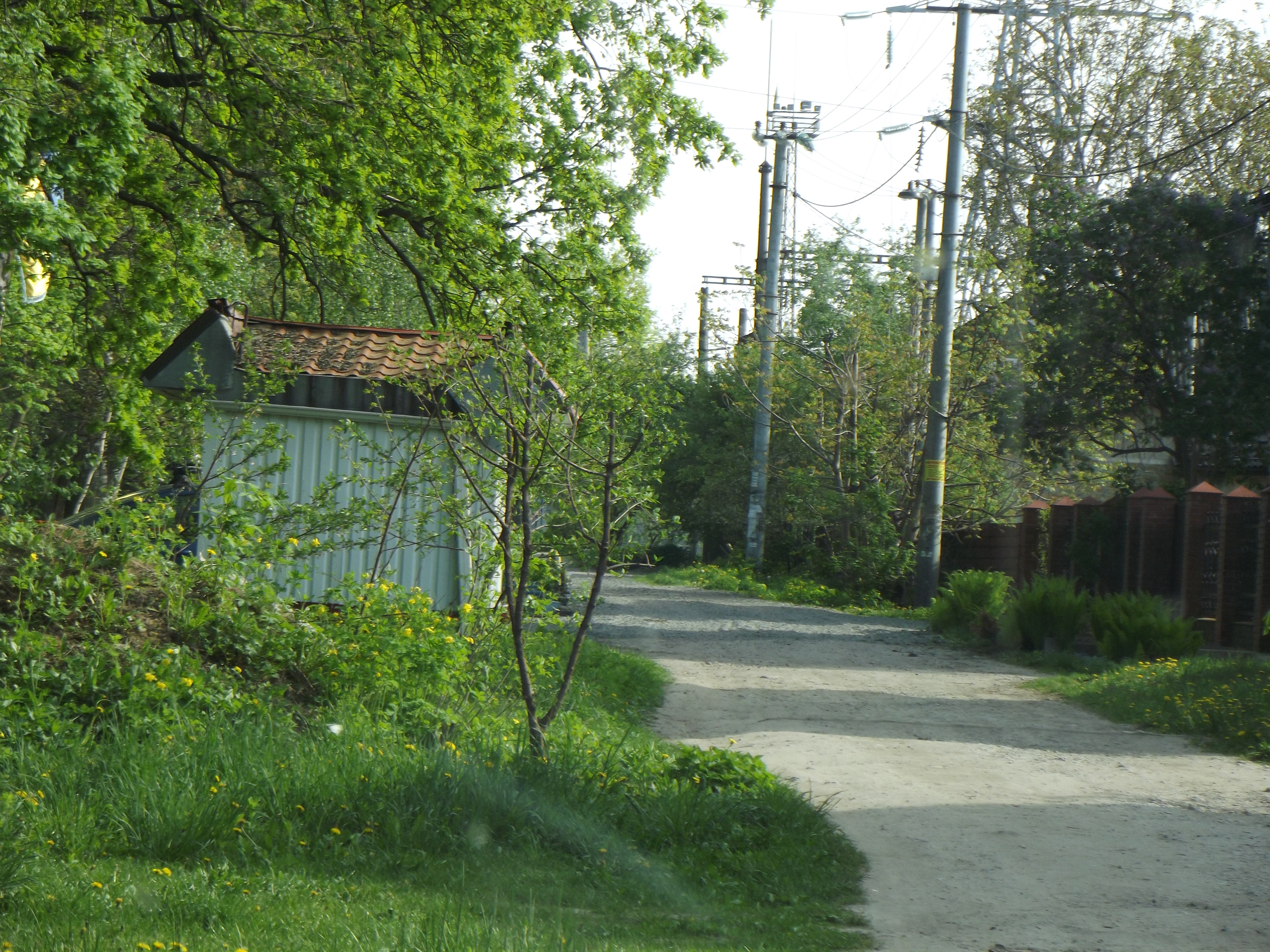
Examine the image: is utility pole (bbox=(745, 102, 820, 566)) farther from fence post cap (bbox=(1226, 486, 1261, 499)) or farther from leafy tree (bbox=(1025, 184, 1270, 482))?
fence post cap (bbox=(1226, 486, 1261, 499))

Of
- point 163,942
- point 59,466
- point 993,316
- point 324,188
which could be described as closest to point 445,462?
point 324,188

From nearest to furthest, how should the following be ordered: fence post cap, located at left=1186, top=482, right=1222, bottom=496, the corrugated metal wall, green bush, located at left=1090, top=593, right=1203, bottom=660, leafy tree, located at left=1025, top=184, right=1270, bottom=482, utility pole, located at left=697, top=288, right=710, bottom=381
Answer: the corrugated metal wall, green bush, located at left=1090, top=593, right=1203, bottom=660, fence post cap, located at left=1186, top=482, right=1222, bottom=496, leafy tree, located at left=1025, top=184, right=1270, bottom=482, utility pole, located at left=697, top=288, right=710, bottom=381

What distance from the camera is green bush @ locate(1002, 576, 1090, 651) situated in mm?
15344

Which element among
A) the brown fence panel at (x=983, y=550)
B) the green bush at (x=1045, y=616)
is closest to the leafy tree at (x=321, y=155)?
the green bush at (x=1045, y=616)

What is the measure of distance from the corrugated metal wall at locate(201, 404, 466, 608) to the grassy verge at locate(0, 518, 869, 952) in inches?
87.8

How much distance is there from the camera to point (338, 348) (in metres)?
11.4

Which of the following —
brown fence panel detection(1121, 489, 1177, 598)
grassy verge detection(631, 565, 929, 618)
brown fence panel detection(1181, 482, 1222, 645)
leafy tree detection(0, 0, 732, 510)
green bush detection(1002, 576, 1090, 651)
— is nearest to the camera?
leafy tree detection(0, 0, 732, 510)

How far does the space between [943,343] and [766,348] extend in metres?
8.68

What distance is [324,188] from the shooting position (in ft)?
36.3

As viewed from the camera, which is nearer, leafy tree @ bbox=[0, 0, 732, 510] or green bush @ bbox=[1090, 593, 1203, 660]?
leafy tree @ bbox=[0, 0, 732, 510]

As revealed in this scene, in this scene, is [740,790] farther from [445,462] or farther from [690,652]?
[690,652]

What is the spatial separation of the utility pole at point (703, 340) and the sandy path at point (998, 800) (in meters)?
27.0

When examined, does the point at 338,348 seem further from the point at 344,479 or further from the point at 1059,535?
the point at 1059,535

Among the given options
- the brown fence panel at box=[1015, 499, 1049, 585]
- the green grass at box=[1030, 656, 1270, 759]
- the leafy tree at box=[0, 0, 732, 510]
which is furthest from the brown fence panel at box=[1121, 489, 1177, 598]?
the leafy tree at box=[0, 0, 732, 510]
